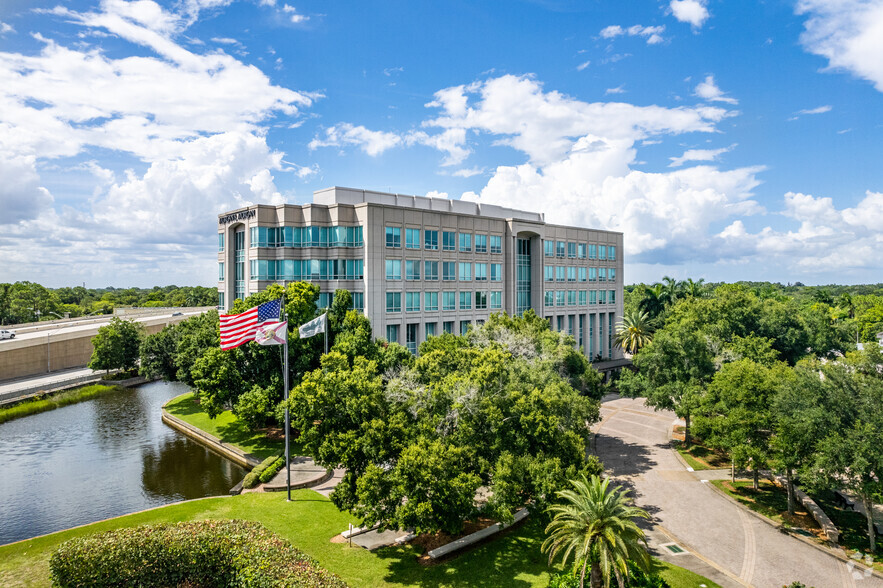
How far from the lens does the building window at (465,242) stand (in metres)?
62.4

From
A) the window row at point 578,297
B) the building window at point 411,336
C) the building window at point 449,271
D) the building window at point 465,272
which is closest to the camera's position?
the building window at point 411,336

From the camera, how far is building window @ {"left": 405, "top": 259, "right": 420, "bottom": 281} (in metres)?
57.6

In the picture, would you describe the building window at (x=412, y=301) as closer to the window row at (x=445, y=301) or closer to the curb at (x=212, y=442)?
the window row at (x=445, y=301)

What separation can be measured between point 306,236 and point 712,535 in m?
47.6

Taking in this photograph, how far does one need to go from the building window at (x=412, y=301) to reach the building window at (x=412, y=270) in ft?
6.12

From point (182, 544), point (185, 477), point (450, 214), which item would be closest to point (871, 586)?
point (182, 544)

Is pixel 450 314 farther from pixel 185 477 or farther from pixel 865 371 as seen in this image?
pixel 865 371

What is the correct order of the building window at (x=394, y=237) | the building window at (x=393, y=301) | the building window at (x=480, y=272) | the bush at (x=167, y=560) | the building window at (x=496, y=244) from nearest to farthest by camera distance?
the bush at (x=167, y=560) → the building window at (x=394, y=237) → the building window at (x=393, y=301) → the building window at (x=480, y=272) → the building window at (x=496, y=244)

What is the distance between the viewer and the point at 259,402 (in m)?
40.6

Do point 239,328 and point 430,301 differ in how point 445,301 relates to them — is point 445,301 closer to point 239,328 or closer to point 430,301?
point 430,301

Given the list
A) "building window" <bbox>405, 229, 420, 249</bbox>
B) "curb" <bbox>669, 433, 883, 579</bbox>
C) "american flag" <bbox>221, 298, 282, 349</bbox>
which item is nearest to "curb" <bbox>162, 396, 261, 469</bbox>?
"american flag" <bbox>221, 298, 282, 349</bbox>

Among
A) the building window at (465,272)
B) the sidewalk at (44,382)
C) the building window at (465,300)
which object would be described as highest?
the building window at (465,272)

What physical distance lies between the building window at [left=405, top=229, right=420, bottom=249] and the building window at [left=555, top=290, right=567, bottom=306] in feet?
84.7

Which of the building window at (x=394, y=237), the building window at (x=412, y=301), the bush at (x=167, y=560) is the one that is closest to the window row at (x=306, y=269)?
the building window at (x=394, y=237)
